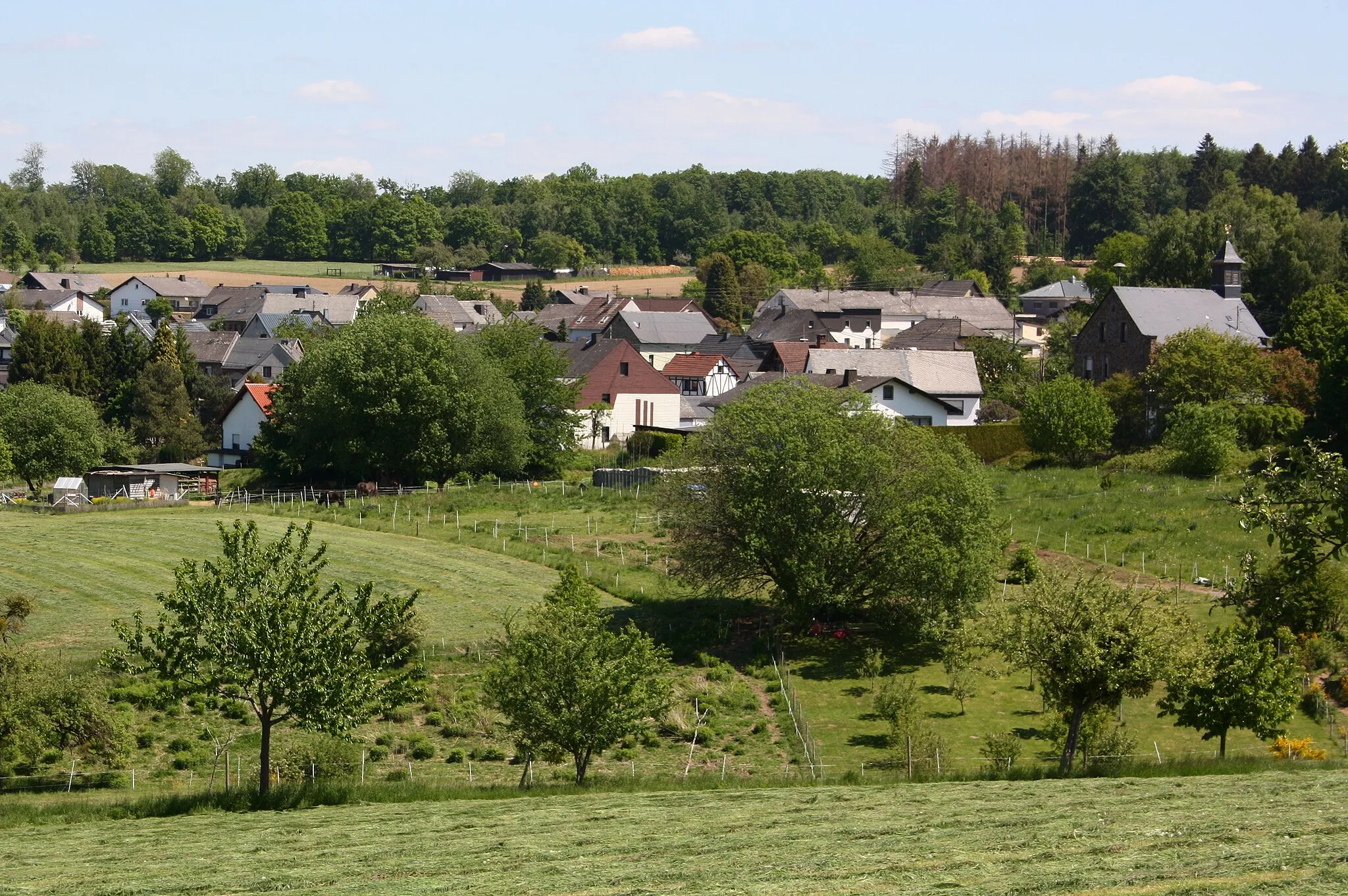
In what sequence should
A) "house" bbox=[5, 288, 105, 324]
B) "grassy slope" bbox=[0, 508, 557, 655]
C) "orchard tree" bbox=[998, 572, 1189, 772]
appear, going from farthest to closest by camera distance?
"house" bbox=[5, 288, 105, 324]
"grassy slope" bbox=[0, 508, 557, 655]
"orchard tree" bbox=[998, 572, 1189, 772]

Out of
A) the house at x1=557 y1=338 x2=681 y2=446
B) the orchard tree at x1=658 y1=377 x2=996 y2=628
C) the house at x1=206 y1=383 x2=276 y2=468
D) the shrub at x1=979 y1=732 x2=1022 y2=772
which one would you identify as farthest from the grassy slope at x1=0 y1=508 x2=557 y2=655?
the house at x1=557 y1=338 x2=681 y2=446

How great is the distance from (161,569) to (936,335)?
Answer: 71.6 metres

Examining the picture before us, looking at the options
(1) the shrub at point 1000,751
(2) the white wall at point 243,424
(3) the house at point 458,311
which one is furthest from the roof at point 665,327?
(1) the shrub at point 1000,751

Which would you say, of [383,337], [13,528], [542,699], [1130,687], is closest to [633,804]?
[542,699]

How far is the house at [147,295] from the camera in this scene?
14575cm

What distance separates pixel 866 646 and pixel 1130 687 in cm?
1351

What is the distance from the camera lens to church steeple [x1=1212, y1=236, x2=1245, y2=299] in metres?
78.1

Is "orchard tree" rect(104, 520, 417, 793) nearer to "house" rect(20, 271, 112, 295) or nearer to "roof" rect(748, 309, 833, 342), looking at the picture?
"roof" rect(748, 309, 833, 342)

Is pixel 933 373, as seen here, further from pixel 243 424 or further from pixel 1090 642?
pixel 1090 642

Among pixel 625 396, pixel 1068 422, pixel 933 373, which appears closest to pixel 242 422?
pixel 625 396

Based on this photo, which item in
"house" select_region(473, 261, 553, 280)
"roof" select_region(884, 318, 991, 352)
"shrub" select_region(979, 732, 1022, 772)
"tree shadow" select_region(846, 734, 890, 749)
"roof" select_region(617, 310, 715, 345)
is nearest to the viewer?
"shrub" select_region(979, 732, 1022, 772)

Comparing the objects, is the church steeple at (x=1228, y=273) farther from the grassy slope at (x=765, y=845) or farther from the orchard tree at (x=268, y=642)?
the orchard tree at (x=268, y=642)

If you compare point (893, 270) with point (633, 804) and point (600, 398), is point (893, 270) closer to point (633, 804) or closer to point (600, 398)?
point (600, 398)

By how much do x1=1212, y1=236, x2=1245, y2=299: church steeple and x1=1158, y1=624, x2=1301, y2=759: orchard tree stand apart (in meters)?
55.1
